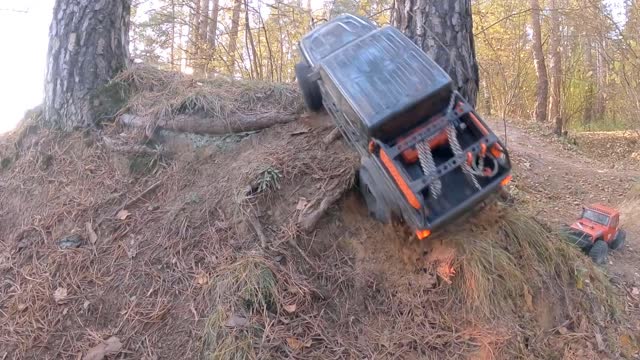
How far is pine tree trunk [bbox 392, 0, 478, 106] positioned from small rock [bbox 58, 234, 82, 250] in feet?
10.9

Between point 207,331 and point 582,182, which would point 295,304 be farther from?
point 582,182

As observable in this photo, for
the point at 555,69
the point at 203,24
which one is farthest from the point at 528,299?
the point at 555,69

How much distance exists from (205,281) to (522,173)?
18.7 ft

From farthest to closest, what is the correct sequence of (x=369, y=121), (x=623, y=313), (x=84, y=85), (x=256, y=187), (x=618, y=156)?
(x=618, y=156), (x=84, y=85), (x=623, y=313), (x=256, y=187), (x=369, y=121)

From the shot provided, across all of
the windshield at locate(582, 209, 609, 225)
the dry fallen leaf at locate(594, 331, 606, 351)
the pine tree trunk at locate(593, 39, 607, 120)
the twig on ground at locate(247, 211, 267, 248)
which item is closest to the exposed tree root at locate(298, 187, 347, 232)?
the twig on ground at locate(247, 211, 267, 248)

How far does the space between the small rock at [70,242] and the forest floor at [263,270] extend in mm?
11

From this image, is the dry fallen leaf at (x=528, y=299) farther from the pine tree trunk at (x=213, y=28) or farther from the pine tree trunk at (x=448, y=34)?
the pine tree trunk at (x=213, y=28)

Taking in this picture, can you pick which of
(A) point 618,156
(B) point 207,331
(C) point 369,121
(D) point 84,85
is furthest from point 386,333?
(A) point 618,156

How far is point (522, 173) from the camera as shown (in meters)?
8.02

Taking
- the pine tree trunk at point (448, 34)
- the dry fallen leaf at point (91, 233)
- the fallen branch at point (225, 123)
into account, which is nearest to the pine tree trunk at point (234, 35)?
the fallen branch at point (225, 123)

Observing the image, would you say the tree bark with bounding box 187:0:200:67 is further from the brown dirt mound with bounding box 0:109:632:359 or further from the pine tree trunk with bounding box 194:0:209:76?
the brown dirt mound with bounding box 0:109:632:359

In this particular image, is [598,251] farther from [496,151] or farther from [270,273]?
[270,273]

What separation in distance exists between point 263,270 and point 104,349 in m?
1.19

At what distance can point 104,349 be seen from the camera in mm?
3643
